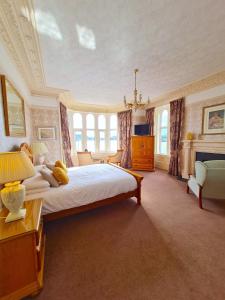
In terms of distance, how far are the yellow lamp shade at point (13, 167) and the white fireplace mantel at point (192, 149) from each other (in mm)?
4220

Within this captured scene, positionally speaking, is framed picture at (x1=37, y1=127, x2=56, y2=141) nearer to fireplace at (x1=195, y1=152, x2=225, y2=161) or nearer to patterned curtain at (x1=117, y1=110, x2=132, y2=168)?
patterned curtain at (x1=117, y1=110, x2=132, y2=168)

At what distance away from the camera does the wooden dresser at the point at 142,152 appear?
17.6 ft

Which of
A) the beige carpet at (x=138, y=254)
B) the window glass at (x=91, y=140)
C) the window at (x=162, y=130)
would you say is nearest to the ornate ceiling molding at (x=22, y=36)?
the beige carpet at (x=138, y=254)

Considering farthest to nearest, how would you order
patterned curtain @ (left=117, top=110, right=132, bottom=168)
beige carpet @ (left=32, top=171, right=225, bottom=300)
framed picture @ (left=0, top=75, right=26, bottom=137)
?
patterned curtain @ (left=117, top=110, right=132, bottom=168) < framed picture @ (left=0, top=75, right=26, bottom=137) < beige carpet @ (left=32, top=171, right=225, bottom=300)

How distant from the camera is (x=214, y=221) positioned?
7.52 ft

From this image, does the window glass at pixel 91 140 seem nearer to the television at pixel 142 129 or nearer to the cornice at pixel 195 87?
the television at pixel 142 129

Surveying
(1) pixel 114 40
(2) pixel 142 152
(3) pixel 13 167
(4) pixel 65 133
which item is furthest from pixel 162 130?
(3) pixel 13 167

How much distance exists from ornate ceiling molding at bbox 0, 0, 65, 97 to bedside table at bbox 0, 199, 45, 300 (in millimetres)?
2315

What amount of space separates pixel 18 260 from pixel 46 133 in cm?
371

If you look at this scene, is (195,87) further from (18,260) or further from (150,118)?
(18,260)

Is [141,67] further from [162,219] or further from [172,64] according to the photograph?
[162,219]

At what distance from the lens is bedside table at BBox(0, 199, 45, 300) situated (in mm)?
1134

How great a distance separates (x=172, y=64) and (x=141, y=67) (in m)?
0.62

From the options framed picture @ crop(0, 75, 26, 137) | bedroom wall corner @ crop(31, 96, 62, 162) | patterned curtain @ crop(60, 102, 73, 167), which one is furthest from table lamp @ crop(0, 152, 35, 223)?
patterned curtain @ crop(60, 102, 73, 167)
